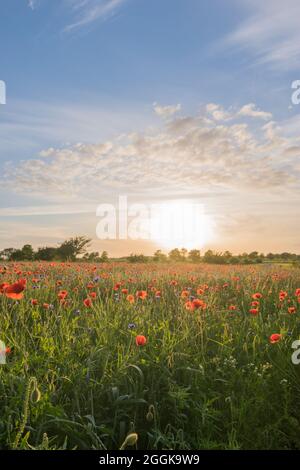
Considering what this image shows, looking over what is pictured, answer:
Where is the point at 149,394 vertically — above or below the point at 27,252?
below

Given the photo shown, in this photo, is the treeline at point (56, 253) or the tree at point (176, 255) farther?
the tree at point (176, 255)

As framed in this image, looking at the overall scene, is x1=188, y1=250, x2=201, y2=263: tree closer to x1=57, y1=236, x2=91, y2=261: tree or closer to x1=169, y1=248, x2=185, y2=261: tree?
x1=169, y1=248, x2=185, y2=261: tree

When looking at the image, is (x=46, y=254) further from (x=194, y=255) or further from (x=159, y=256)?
(x=194, y=255)

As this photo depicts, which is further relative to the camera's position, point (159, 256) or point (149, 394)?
point (159, 256)

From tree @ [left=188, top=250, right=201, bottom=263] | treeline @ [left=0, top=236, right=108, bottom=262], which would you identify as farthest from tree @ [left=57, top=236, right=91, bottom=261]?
tree @ [left=188, top=250, right=201, bottom=263]

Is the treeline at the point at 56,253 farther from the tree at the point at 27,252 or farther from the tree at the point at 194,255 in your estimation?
the tree at the point at 194,255

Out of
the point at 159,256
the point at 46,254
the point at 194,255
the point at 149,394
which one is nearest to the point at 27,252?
the point at 46,254

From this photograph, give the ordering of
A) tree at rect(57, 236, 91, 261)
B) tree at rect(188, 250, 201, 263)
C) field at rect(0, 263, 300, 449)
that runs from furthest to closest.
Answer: tree at rect(188, 250, 201, 263), tree at rect(57, 236, 91, 261), field at rect(0, 263, 300, 449)

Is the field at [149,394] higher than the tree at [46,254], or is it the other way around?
the tree at [46,254]

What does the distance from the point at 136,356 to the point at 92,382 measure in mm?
442

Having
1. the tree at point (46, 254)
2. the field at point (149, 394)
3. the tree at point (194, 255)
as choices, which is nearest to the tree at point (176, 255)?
the tree at point (194, 255)

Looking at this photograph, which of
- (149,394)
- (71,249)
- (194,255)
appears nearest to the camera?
(149,394)

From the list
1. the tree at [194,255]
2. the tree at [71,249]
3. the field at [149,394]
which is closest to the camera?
the field at [149,394]
